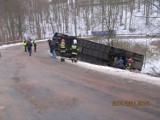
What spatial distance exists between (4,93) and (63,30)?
5001cm

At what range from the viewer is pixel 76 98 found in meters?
9.13

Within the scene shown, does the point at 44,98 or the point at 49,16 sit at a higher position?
the point at 49,16

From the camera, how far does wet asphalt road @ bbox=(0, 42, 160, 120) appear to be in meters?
7.47

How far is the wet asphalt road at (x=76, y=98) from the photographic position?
7469 mm

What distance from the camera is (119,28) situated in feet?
188

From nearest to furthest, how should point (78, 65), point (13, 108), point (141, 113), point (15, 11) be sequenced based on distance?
point (141, 113), point (13, 108), point (78, 65), point (15, 11)

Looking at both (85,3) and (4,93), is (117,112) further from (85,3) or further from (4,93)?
(85,3)

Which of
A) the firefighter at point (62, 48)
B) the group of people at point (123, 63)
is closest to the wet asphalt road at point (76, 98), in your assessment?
the group of people at point (123, 63)

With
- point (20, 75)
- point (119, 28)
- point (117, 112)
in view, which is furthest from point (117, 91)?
point (119, 28)
